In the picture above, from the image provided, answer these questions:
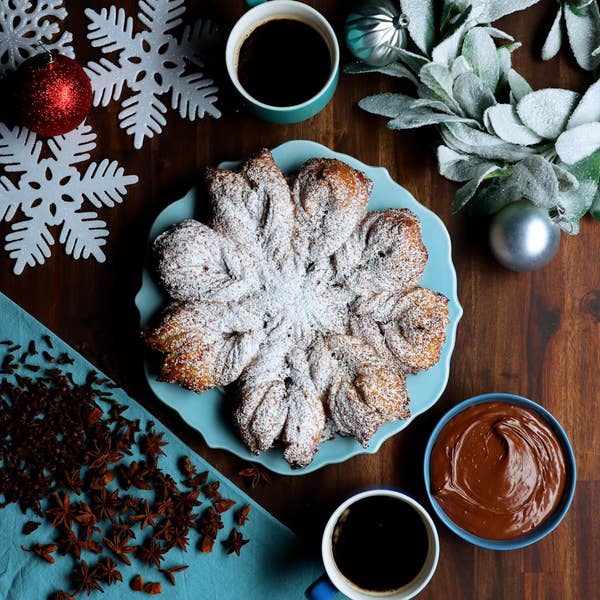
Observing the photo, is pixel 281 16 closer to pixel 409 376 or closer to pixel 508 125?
pixel 508 125

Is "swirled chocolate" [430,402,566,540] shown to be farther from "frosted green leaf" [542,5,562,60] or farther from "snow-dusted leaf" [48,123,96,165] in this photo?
"snow-dusted leaf" [48,123,96,165]

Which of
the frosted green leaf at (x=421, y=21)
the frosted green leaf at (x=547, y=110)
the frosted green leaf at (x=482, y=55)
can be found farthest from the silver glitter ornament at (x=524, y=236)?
the frosted green leaf at (x=421, y=21)

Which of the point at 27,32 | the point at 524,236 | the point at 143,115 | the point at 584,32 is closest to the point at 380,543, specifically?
the point at 524,236

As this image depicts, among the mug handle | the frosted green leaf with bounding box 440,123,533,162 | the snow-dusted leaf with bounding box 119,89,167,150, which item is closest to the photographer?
the mug handle

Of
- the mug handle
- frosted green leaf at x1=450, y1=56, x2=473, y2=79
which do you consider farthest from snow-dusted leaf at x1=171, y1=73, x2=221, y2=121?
the mug handle

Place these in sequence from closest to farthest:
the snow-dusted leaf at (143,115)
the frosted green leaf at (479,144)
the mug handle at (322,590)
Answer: the mug handle at (322,590), the frosted green leaf at (479,144), the snow-dusted leaf at (143,115)

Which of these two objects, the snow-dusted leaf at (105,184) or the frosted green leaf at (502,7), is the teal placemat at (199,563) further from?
the frosted green leaf at (502,7)
